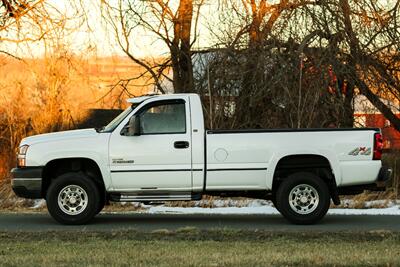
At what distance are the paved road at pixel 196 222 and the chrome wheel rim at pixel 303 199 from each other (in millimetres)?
277

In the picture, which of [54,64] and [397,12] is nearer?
[397,12]

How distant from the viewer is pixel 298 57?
17000mm

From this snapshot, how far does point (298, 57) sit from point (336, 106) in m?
1.47

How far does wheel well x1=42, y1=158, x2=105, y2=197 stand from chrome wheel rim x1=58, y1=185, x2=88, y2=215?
322 mm

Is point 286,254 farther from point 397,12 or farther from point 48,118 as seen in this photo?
point 48,118

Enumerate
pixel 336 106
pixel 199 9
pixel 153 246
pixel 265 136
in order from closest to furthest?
pixel 153 246
pixel 265 136
pixel 336 106
pixel 199 9

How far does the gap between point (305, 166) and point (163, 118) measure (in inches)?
93.5

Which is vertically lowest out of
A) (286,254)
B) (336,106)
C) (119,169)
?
(286,254)

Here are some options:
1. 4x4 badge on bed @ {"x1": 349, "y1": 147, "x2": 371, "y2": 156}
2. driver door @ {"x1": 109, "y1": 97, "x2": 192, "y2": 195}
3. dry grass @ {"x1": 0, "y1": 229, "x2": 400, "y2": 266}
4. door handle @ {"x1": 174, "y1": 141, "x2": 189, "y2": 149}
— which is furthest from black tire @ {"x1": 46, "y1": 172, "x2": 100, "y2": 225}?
4x4 badge on bed @ {"x1": 349, "y1": 147, "x2": 371, "y2": 156}

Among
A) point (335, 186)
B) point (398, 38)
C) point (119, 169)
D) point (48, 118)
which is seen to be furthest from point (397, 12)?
point (48, 118)

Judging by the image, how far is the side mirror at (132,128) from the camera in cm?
1109

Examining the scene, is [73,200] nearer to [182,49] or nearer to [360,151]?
[360,151]

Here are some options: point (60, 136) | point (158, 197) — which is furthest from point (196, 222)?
point (60, 136)

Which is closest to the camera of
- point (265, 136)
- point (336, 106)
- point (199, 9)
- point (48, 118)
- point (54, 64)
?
point (265, 136)
